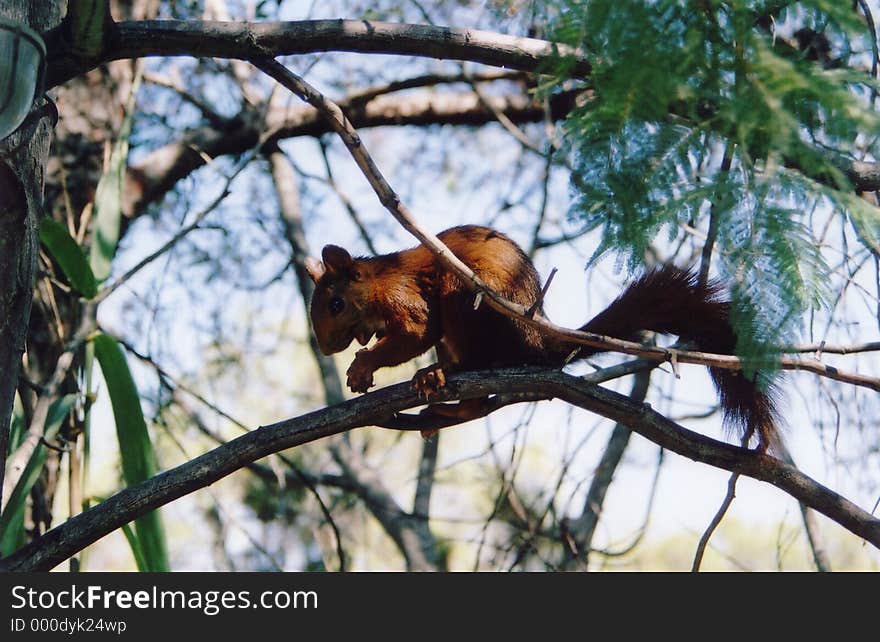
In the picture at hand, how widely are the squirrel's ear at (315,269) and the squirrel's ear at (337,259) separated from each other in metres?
0.14

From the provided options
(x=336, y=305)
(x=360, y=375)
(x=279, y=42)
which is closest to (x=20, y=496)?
(x=360, y=375)

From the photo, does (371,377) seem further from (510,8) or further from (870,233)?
(870,233)

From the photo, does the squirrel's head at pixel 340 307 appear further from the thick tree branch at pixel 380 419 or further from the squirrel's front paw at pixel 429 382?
the thick tree branch at pixel 380 419

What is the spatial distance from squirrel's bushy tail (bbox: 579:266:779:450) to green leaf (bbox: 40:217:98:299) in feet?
5.97

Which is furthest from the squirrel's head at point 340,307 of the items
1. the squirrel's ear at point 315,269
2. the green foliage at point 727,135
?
the green foliage at point 727,135

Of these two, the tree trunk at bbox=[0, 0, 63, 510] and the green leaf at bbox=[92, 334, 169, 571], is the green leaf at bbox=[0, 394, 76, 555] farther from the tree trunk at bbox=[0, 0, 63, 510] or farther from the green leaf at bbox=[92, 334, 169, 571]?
the tree trunk at bbox=[0, 0, 63, 510]

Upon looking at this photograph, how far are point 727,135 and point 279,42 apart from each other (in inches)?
58.0

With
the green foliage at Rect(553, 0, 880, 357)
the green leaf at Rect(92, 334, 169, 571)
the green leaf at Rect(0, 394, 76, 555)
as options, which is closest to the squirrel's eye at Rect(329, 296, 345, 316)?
the green leaf at Rect(92, 334, 169, 571)

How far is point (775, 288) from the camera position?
6.18 feet

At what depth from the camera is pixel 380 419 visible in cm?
281

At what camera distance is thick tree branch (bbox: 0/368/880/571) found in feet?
8.60

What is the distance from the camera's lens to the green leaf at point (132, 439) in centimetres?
323
